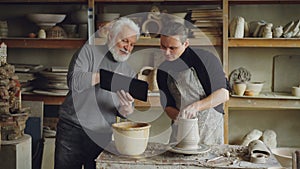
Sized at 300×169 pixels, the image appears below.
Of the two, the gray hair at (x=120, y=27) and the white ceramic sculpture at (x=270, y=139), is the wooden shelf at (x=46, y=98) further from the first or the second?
the white ceramic sculpture at (x=270, y=139)

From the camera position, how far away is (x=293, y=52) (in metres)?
3.69

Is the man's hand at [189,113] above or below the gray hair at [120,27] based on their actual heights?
below

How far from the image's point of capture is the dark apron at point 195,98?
8.46 ft

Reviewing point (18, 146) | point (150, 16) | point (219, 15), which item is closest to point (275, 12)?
point (219, 15)

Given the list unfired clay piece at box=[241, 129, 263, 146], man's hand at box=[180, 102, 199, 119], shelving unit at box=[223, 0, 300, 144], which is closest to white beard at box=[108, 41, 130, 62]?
man's hand at box=[180, 102, 199, 119]

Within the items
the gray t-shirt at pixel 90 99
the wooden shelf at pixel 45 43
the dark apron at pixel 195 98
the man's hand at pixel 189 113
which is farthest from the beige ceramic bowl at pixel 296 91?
the wooden shelf at pixel 45 43

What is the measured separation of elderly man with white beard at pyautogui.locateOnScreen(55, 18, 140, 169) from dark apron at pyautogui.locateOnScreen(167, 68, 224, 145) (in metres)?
0.29

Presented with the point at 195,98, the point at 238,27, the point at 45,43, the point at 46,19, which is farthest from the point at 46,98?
the point at 238,27

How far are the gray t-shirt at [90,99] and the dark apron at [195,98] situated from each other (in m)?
0.36

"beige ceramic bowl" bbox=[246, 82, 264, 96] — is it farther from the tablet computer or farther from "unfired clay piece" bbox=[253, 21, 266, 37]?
the tablet computer

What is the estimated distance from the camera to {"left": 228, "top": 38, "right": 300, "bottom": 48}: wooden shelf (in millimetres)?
3284

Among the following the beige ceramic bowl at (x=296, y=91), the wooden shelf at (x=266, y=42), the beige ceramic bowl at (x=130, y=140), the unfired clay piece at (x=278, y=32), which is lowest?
the beige ceramic bowl at (x=130, y=140)

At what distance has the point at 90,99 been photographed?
254 centimetres

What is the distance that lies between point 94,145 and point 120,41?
62cm
